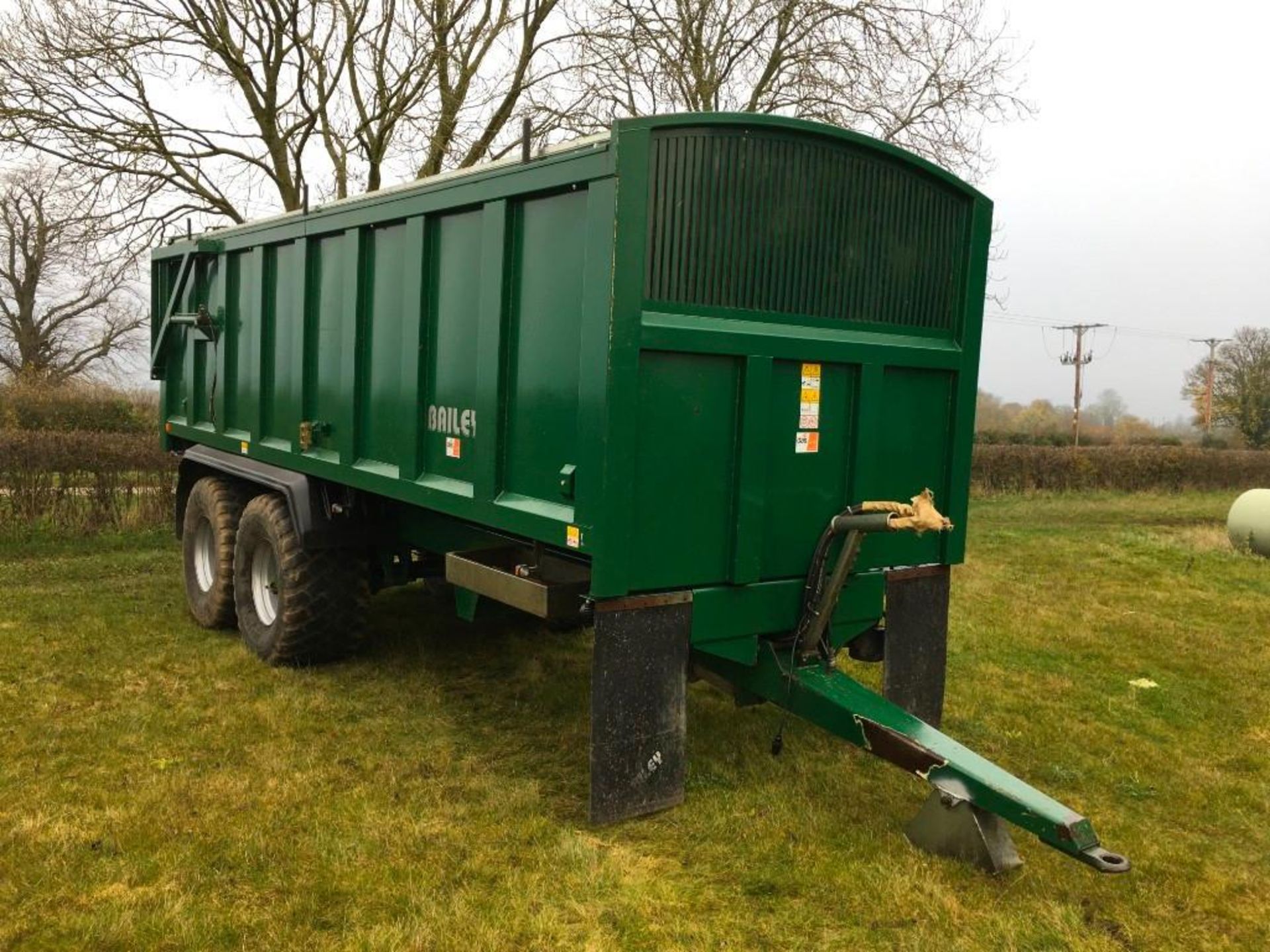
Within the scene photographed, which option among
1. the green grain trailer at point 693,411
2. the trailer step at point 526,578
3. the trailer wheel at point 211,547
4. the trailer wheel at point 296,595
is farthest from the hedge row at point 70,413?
the trailer step at point 526,578

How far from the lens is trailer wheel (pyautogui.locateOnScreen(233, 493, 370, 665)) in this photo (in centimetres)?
562

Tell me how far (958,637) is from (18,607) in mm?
6583

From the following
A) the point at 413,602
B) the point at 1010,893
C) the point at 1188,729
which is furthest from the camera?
the point at 413,602

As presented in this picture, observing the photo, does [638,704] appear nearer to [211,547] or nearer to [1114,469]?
[211,547]

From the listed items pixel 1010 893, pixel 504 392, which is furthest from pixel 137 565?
pixel 1010 893

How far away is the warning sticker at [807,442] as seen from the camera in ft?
13.3

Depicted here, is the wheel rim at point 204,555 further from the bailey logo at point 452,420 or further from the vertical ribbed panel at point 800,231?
the vertical ribbed panel at point 800,231

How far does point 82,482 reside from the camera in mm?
10250

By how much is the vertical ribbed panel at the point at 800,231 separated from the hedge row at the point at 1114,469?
16.0 m

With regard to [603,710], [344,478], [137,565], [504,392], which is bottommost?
[137,565]

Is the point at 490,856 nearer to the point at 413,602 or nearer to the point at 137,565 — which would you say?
the point at 413,602

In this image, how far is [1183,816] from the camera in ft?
13.5

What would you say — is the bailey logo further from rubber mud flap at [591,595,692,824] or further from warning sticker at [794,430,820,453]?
warning sticker at [794,430,820,453]

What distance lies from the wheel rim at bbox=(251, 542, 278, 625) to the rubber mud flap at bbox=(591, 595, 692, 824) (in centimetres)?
308
